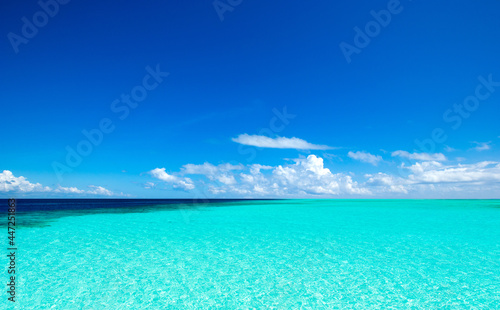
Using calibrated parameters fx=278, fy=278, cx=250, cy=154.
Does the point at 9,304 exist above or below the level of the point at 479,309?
above

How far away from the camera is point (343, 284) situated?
8.84 m

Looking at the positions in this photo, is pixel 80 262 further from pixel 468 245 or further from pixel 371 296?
pixel 468 245

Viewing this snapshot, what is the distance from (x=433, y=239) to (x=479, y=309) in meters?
10.4

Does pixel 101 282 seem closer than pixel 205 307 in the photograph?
No

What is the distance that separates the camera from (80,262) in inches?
434

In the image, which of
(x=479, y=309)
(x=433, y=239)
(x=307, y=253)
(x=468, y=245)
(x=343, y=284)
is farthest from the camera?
(x=433, y=239)

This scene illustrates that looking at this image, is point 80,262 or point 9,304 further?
point 80,262

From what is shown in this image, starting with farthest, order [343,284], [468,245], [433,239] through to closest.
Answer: [433,239] → [468,245] → [343,284]

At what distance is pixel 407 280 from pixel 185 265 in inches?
309

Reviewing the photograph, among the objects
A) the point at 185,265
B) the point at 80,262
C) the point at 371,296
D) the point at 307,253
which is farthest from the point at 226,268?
the point at 80,262

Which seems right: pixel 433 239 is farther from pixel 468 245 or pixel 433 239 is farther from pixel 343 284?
pixel 343 284

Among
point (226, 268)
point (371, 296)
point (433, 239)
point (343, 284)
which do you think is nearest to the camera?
point (371, 296)

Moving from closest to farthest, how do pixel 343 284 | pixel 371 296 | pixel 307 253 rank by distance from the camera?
A: pixel 371 296 → pixel 343 284 → pixel 307 253

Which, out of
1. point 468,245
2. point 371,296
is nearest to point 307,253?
point 371,296
